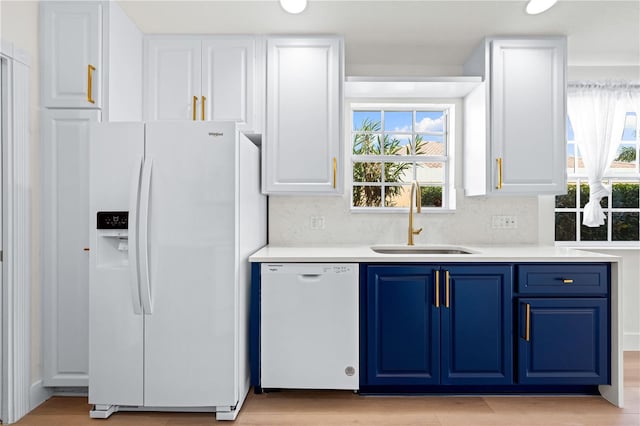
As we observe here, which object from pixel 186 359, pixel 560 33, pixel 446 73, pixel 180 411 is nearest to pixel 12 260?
pixel 186 359

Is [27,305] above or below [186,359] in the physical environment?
above

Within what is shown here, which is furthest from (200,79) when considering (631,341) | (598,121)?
(631,341)

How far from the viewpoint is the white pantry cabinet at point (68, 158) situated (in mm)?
2395

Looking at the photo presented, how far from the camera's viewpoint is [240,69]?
9.41ft

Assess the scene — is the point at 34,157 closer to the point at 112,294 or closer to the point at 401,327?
the point at 112,294

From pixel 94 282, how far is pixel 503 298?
233 cm

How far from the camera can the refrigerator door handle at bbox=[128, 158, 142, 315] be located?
2.15 meters

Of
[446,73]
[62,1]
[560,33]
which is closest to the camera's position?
[62,1]

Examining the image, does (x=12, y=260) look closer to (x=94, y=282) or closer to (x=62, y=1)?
(x=94, y=282)

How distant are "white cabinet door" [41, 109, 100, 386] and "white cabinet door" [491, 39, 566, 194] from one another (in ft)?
8.71

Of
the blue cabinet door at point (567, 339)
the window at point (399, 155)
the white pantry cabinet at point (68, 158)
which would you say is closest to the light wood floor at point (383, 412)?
the blue cabinet door at point (567, 339)

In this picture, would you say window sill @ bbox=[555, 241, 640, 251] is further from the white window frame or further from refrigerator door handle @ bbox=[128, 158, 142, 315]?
refrigerator door handle @ bbox=[128, 158, 142, 315]

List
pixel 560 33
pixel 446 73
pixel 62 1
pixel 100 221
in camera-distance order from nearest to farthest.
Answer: pixel 100 221 < pixel 62 1 < pixel 560 33 < pixel 446 73

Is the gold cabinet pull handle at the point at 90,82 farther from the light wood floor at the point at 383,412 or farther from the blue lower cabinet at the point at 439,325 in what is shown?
the blue lower cabinet at the point at 439,325
